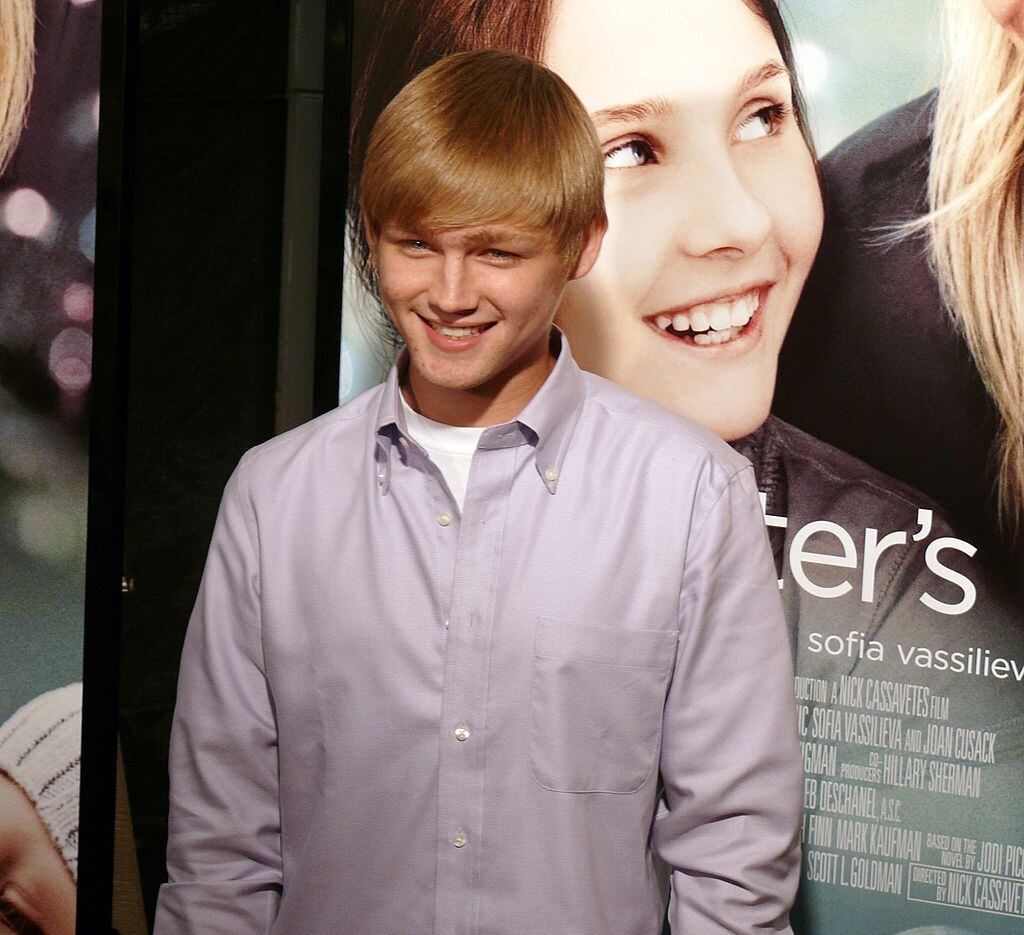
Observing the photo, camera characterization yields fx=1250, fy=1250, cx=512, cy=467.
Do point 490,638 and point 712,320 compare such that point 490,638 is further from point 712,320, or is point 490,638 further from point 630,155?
point 630,155

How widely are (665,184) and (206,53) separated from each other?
981mm

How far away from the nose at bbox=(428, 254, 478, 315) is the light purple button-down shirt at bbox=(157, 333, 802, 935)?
0.53 ft

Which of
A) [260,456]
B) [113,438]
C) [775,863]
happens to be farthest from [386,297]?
[113,438]

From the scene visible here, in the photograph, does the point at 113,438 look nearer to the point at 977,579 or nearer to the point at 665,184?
the point at 665,184

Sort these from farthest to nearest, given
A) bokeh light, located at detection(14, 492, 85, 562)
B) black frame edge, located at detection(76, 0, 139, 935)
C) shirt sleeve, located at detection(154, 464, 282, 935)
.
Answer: bokeh light, located at detection(14, 492, 85, 562)
black frame edge, located at detection(76, 0, 139, 935)
shirt sleeve, located at detection(154, 464, 282, 935)

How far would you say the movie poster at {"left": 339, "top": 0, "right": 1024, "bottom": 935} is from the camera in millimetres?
1996

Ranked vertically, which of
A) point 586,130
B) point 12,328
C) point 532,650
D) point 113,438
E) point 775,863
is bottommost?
point 775,863

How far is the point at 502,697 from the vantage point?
5.10 ft

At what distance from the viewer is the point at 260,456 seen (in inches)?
67.4

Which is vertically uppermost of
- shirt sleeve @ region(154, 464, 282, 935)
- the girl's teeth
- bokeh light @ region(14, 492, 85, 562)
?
the girl's teeth

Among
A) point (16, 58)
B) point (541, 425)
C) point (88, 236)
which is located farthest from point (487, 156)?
point (16, 58)

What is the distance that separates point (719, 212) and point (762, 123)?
0.52 feet

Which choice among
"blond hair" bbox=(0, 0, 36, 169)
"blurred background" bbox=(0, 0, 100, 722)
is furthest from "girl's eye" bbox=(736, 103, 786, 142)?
"blond hair" bbox=(0, 0, 36, 169)

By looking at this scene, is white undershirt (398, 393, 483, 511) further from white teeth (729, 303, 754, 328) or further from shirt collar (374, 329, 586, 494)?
white teeth (729, 303, 754, 328)
